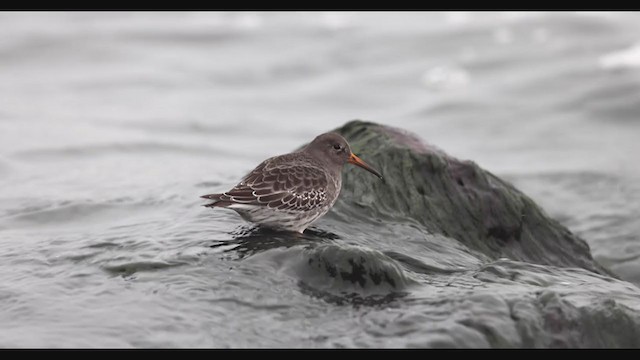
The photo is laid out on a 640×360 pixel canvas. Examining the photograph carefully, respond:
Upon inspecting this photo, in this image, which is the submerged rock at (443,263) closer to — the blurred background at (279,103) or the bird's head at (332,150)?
the bird's head at (332,150)

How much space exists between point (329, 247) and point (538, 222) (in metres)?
3.43

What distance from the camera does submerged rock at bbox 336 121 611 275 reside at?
984 centimetres

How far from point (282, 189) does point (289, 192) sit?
2.9 inches

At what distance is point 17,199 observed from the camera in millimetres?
12039

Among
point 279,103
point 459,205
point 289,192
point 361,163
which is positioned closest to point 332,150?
point 361,163

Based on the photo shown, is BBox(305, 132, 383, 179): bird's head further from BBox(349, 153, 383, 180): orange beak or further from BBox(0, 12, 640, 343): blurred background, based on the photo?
BBox(0, 12, 640, 343): blurred background

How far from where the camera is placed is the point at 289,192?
29.3 ft

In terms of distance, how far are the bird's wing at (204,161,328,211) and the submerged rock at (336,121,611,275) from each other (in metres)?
0.79

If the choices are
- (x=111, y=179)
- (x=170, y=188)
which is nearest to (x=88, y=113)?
(x=111, y=179)

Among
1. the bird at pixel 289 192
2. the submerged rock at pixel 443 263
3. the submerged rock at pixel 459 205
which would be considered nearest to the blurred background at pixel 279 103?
the bird at pixel 289 192

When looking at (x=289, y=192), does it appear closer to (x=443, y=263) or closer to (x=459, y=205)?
(x=443, y=263)

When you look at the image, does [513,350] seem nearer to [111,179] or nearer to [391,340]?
[391,340]
